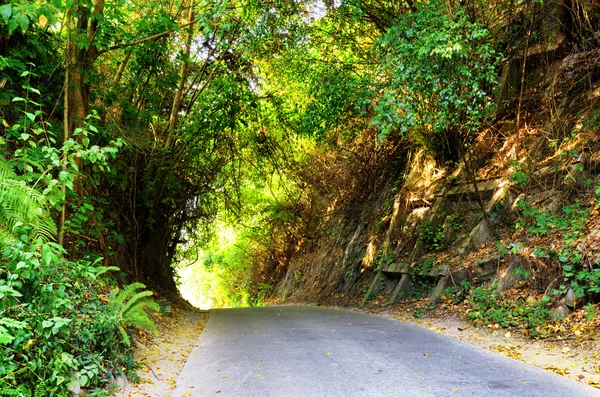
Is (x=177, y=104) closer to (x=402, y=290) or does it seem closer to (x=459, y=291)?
(x=402, y=290)

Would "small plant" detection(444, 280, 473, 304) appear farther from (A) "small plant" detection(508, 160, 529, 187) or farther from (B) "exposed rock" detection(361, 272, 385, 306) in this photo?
(B) "exposed rock" detection(361, 272, 385, 306)

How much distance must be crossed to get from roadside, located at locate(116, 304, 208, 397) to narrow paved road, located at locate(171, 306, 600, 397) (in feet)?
0.69

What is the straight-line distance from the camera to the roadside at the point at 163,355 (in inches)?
205

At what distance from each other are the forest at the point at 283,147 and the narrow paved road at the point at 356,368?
3.95 ft

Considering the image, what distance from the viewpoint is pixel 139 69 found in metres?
9.60

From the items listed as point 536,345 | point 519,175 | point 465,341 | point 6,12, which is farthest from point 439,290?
point 6,12

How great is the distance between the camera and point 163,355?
6895mm

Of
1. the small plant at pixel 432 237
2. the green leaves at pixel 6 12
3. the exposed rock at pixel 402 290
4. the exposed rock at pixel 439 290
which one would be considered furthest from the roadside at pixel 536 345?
the green leaves at pixel 6 12

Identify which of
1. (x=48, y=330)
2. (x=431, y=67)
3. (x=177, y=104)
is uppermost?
(x=431, y=67)

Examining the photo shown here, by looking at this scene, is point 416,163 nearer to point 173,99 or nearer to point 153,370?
point 173,99

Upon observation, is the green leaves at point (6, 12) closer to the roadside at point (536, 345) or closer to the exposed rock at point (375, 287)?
the roadside at point (536, 345)

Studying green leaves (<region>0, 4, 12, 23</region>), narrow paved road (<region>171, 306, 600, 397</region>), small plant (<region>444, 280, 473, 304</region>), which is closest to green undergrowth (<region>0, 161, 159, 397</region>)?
narrow paved road (<region>171, 306, 600, 397</region>)

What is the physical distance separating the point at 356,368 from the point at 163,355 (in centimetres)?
311

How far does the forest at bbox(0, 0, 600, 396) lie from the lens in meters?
4.92
